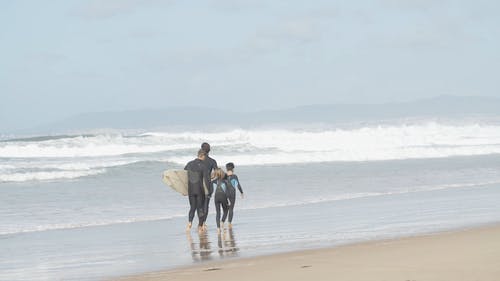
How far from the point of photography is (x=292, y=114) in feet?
516

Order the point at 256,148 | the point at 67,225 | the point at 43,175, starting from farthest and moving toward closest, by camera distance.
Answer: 1. the point at 256,148
2. the point at 43,175
3. the point at 67,225

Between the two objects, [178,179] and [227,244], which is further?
[178,179]

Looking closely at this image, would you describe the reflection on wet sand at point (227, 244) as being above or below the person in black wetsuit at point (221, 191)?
below

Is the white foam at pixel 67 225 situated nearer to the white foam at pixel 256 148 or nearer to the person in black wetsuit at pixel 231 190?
the person in black wetsuit at pixel 231 190

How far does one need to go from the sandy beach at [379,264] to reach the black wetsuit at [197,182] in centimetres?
401

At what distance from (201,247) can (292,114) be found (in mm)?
146122

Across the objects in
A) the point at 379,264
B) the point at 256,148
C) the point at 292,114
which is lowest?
the point at 379,264

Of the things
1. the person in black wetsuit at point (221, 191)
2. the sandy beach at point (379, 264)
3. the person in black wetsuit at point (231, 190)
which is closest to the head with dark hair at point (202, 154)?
the person in black wetsuit at point (221, 191)

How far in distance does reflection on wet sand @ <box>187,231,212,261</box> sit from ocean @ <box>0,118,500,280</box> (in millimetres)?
15

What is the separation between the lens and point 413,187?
20.0 meters

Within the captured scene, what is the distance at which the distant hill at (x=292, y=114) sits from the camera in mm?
142000

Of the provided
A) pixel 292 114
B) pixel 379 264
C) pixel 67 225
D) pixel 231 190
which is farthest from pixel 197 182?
pixel 292 114

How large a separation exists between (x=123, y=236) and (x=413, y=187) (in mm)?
9161

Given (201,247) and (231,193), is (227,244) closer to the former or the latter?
(201,247)
